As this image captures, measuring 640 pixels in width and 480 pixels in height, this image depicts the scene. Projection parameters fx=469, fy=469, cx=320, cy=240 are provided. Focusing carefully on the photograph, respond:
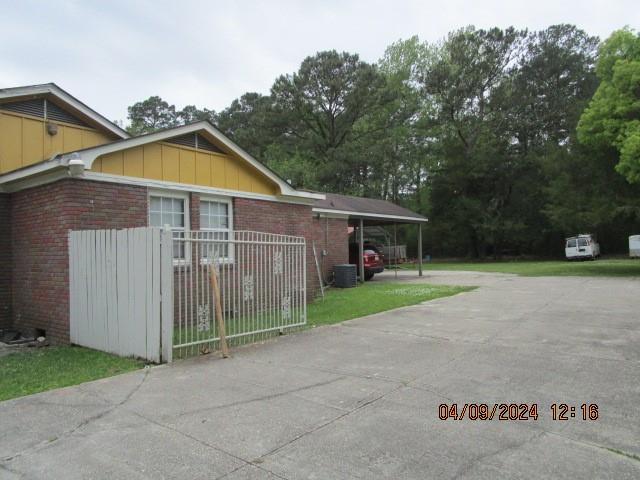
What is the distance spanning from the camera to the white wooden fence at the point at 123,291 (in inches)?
249

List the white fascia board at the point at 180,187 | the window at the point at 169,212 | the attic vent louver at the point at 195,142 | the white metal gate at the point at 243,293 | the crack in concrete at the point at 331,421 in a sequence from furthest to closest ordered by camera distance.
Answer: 1. the attic vent louver at the point at 195,142
2. the window at the point at 169,212
3. the white fascia board at the point at 180,187
4. the white metal gate at the point at 243,293
5. the crack in concrete at the point at 331,421

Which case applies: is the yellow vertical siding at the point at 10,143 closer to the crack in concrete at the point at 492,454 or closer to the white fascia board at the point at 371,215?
the white fascia board at the point at 371,215

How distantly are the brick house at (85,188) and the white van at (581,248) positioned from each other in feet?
99.8

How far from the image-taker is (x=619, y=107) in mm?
19469

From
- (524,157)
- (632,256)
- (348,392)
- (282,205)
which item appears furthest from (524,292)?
(524,157)

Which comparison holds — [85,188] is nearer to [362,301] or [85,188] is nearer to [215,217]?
[215,217]

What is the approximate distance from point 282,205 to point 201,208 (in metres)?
2.54

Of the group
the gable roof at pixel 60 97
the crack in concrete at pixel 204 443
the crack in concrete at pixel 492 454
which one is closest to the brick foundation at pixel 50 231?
the gable roof at pixel 60 97

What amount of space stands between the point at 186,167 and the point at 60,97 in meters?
3.47

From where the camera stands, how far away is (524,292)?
1409 centimetres

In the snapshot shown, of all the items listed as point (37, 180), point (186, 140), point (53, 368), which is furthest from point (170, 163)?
point (53, 368)

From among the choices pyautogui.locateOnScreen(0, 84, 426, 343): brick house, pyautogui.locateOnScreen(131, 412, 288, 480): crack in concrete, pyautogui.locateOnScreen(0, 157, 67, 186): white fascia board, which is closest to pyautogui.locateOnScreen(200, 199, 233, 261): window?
pyautogui.locateOnScreen(0, 84, 426, 343): brick house

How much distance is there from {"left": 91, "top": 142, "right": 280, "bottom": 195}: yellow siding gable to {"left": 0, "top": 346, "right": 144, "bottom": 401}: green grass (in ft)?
10.5

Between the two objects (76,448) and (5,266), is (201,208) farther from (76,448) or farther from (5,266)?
(76,448)
